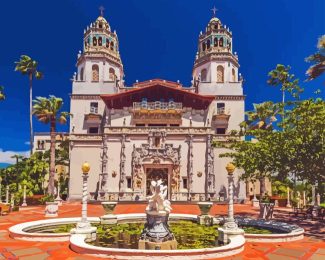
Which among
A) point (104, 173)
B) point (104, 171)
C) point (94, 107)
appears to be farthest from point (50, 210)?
point (94, 107)

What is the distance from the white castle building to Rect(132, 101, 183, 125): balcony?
127mm

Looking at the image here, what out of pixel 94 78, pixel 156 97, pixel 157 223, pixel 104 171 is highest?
pixel 94 78

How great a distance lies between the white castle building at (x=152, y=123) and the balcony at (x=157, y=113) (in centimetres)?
13

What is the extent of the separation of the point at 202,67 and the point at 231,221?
33.6 meters

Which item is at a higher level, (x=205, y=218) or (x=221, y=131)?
(x=221, y=131)

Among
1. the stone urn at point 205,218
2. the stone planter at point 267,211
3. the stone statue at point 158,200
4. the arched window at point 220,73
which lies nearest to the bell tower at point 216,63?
the arched window at point 220,73

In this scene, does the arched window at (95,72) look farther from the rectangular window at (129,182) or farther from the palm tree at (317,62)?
the palm tree at (317,62)

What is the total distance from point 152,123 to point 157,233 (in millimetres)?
26988

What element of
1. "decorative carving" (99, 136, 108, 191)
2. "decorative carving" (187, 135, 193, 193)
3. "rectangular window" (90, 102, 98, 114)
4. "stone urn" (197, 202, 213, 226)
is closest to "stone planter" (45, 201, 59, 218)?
"stone urn" (197, 202, 213, 226)

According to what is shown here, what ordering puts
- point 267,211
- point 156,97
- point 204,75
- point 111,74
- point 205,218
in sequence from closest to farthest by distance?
point 205,218 → point 267,211 → point 156,97 → point 204,75 → point 111,74

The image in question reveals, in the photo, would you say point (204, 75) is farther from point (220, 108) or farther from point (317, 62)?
point (317, 62)

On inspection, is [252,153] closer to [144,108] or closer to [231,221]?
[231,221]

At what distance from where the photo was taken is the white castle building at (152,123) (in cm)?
3459

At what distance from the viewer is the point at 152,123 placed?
123 feet
